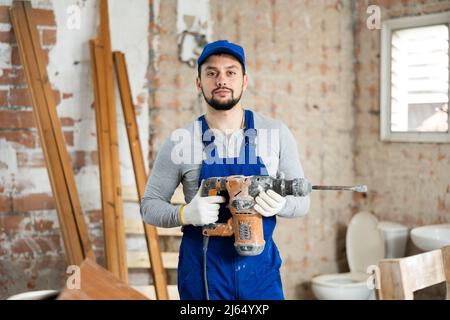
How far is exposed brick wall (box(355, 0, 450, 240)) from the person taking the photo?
3.42 m

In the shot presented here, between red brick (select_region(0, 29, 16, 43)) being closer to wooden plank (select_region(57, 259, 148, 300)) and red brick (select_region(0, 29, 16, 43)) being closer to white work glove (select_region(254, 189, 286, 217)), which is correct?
white work glove (select_region(254, 189, 286, 217))

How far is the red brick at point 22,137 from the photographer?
2.66 meters

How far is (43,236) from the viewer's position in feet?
9.01

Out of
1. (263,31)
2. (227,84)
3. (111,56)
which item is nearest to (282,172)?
(227,84)

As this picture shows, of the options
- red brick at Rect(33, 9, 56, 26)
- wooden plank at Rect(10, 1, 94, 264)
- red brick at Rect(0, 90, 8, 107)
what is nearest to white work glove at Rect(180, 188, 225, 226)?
wooden plank at Rect(10, 1, 94, 264)

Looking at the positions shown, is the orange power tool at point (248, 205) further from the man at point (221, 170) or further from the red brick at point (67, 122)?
the red brick at point (67, 122)

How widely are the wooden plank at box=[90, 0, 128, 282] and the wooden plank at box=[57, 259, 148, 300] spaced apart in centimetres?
166

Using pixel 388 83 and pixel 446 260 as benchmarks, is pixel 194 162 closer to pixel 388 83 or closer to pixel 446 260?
pixel 446 260

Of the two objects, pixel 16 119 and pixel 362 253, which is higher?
pixel 16 119

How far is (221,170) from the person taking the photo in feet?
5.75

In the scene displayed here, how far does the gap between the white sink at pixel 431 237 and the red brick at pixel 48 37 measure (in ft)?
6.91

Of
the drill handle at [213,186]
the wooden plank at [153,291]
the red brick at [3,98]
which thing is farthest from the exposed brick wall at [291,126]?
the drill handle at [213,186]

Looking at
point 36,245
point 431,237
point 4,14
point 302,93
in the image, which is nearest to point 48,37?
point 4,14

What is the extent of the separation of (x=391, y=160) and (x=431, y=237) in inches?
29.9
